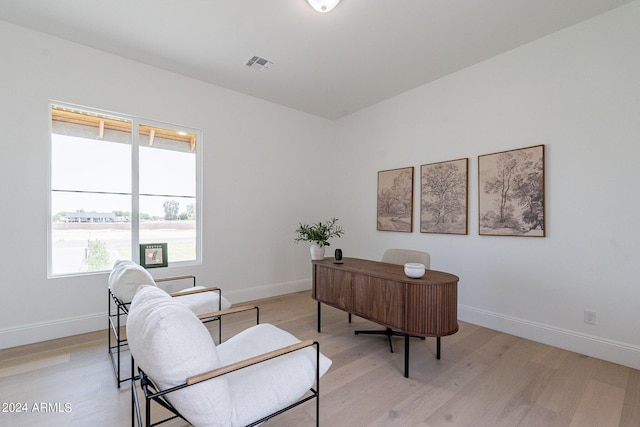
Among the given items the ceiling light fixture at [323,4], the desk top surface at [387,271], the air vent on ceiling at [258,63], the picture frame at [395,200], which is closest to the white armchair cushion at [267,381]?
the desk top surface at [387,271]

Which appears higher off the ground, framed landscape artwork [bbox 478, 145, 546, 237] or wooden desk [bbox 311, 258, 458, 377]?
framed landscape artwork [bbox 478, 145, 546, 237]

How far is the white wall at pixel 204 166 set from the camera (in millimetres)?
2811

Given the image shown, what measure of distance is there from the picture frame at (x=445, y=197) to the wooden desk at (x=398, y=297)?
4.33ft

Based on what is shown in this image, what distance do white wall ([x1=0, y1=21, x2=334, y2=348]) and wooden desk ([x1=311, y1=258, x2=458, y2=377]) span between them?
1872 millimetres

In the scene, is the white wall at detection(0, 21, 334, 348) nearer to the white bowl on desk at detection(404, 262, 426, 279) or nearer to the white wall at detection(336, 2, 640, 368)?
the white wall at detection(336, 2, 640, 368)

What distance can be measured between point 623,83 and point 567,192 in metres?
1.07

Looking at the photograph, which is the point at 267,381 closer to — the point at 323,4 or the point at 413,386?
the point at 413,386

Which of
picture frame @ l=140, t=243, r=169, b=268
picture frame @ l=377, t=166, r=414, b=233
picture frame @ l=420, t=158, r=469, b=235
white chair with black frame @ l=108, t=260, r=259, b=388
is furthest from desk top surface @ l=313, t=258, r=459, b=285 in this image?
picture frame @ l=140, t=243, r=169, b=268

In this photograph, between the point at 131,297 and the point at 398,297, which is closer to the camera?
the point at 131,297

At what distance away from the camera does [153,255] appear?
11.8 feet

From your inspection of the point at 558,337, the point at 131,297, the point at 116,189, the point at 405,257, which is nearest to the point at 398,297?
the point at 405,257

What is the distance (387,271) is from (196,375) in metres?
1.91

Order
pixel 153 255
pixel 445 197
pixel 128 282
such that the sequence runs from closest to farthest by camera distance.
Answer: pixel 128 282 < pixel 153 255 < pixel 445 197

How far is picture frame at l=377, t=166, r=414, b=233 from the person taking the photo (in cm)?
421
